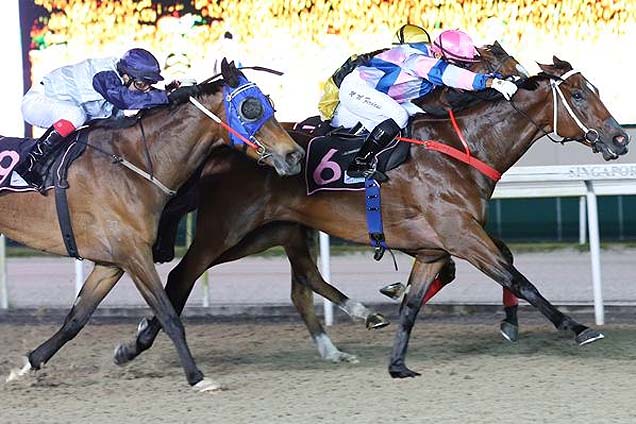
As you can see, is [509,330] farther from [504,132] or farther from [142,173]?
[142,173]

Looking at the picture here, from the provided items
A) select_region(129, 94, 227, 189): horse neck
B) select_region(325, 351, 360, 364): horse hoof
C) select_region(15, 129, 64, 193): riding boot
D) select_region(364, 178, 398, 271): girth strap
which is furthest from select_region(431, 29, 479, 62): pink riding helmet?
select_region(15, 129, 64, 193): riding boot

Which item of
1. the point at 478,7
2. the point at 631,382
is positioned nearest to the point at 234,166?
the point at 631,382

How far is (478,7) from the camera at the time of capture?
10.7 metres

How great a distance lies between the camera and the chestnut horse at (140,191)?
5980mm

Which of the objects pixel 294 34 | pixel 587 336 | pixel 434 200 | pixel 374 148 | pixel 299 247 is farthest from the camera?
pixel 294 34

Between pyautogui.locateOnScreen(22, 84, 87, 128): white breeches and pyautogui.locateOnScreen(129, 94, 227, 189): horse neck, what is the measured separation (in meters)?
0.36

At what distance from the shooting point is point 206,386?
5922 millimetres

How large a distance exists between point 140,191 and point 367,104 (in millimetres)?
1192

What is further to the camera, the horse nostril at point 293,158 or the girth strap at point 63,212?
the girth strap at point 63,212

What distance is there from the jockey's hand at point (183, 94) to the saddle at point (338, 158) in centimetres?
79

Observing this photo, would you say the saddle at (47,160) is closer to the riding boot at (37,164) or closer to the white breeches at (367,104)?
the riding boot at (37,164)

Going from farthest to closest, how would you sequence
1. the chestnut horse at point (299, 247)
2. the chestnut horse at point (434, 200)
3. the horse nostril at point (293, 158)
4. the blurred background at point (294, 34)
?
the blurred background at point (294, 34)
the chestnut horse at point (299, 247)
the chestnut horse at point (434, 200)
the horse nostril at point (293, 158)

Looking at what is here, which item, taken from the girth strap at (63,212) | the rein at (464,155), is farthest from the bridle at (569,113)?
the girth strap at (63,212)

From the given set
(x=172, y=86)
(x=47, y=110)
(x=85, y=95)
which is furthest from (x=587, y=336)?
(x=47, y=110)
